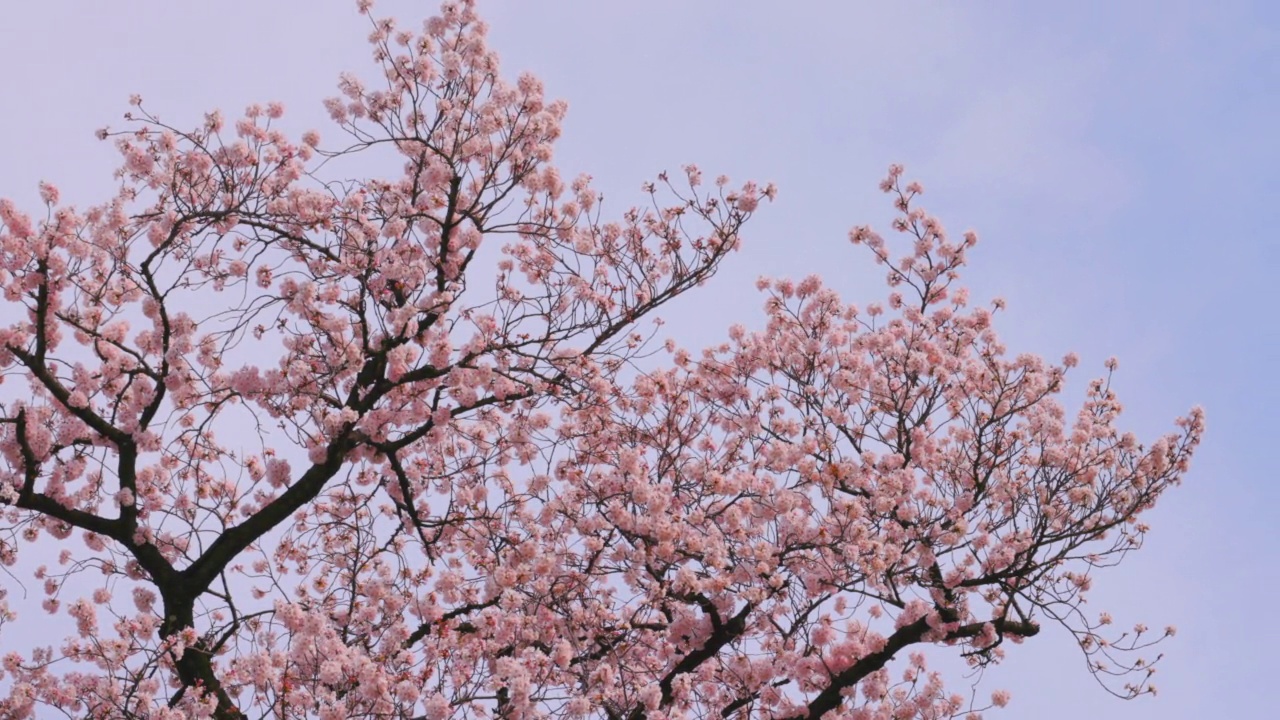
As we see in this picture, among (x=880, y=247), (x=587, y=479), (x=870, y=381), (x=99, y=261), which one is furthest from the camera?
(x=880, y=247)

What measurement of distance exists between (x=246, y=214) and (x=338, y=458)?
7.84ft

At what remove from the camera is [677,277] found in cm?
1172

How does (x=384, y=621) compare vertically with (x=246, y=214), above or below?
below

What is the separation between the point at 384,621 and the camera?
1164 centimetres

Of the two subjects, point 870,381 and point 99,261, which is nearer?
point 99,261

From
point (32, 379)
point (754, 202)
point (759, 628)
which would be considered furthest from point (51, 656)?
point (754, 202)

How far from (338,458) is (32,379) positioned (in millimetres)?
2815

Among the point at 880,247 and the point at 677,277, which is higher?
the point at 880,247

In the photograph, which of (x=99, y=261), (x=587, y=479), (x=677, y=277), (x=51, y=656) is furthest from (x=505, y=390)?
(x=51, y=656)

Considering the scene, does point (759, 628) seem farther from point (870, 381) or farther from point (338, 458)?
point (338, 458)

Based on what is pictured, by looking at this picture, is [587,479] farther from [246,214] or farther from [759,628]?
[246,214]

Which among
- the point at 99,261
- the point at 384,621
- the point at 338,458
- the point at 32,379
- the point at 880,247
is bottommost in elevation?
the point at 384,621

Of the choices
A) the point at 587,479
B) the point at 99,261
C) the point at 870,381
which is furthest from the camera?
the point at 870,381

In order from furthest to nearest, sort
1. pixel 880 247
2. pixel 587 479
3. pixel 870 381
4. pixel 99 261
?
pixel 880 247 < pixel 870 381 < pixel 587 479 < pixel 99 261
